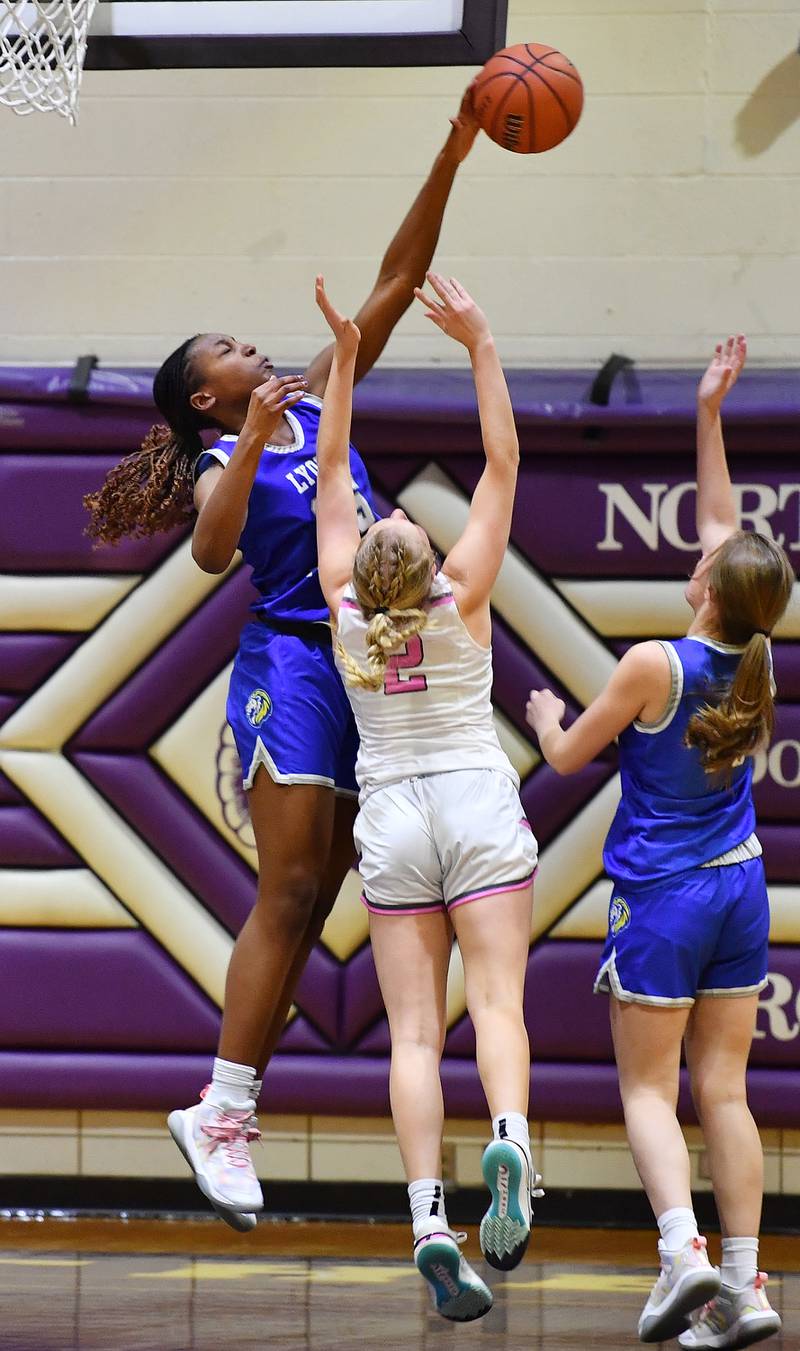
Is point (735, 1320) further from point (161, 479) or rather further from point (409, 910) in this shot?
point (161, 479)

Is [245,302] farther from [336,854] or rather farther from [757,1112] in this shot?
[757,1112]

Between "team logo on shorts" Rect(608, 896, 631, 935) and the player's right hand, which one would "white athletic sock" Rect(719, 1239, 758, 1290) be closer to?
"team logo on shorts" Rect(608, 896, 631, 935)

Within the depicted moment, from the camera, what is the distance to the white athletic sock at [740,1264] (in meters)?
3.44

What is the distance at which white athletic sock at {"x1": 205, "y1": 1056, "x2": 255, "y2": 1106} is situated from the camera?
11.9ft

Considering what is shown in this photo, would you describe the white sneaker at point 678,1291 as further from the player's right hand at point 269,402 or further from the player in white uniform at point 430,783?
the player's right hand at point 269,402

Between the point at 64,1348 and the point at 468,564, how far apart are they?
1709 millimetres

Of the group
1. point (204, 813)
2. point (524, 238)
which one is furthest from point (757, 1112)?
point (524, 238)

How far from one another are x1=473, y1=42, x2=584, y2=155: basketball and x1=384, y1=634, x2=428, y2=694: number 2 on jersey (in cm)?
119

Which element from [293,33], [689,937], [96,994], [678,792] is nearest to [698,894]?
[689,937]

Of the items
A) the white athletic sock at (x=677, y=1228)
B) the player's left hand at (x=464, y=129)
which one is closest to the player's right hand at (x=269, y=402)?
the player's left hand at (x=464, y=129)

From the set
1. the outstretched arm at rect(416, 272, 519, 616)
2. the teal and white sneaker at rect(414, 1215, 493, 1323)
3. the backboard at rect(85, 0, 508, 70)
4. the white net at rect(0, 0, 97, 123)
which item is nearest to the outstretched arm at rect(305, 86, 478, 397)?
the outstretched arm at rect(416, 272, 519, 616)

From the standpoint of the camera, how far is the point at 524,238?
16.1 ft

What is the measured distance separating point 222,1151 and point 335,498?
1.43 metres

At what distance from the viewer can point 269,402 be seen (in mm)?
3385
